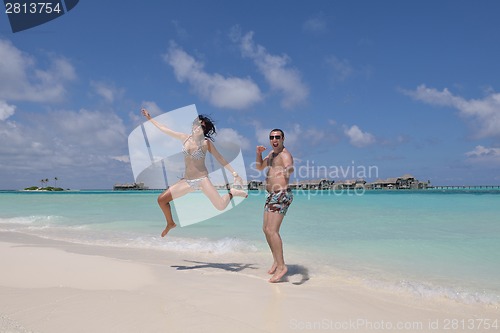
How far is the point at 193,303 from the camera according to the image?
3.82 metres

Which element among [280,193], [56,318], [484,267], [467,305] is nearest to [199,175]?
[280,193]

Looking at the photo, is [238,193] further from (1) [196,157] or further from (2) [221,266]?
(2) [221,266]

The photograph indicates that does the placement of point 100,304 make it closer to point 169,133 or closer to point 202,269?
point 202,269

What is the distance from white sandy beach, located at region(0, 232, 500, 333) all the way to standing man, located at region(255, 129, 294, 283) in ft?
1.84

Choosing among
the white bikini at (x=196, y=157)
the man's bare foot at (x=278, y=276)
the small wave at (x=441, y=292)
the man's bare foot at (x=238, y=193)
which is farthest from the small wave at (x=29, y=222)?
the small wave at (x=441, y=292)

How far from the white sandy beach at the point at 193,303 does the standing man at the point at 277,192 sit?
22.1 inches

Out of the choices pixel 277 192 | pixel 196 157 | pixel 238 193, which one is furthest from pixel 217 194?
pixel 277 192

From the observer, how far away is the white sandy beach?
10.8 feet

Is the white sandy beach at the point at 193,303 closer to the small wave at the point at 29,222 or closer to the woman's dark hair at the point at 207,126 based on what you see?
the woman's dark hair at the point at 207,126

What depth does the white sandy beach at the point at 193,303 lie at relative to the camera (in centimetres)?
328

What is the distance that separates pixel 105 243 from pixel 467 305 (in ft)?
24.9

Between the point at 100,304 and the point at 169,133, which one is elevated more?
the point at 169,133

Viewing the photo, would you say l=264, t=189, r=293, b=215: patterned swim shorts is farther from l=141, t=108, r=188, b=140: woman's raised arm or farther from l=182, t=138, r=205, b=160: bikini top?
l=141, t=108, r=188, b=140: woman's raised arm

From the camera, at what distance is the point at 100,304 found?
365 cm
